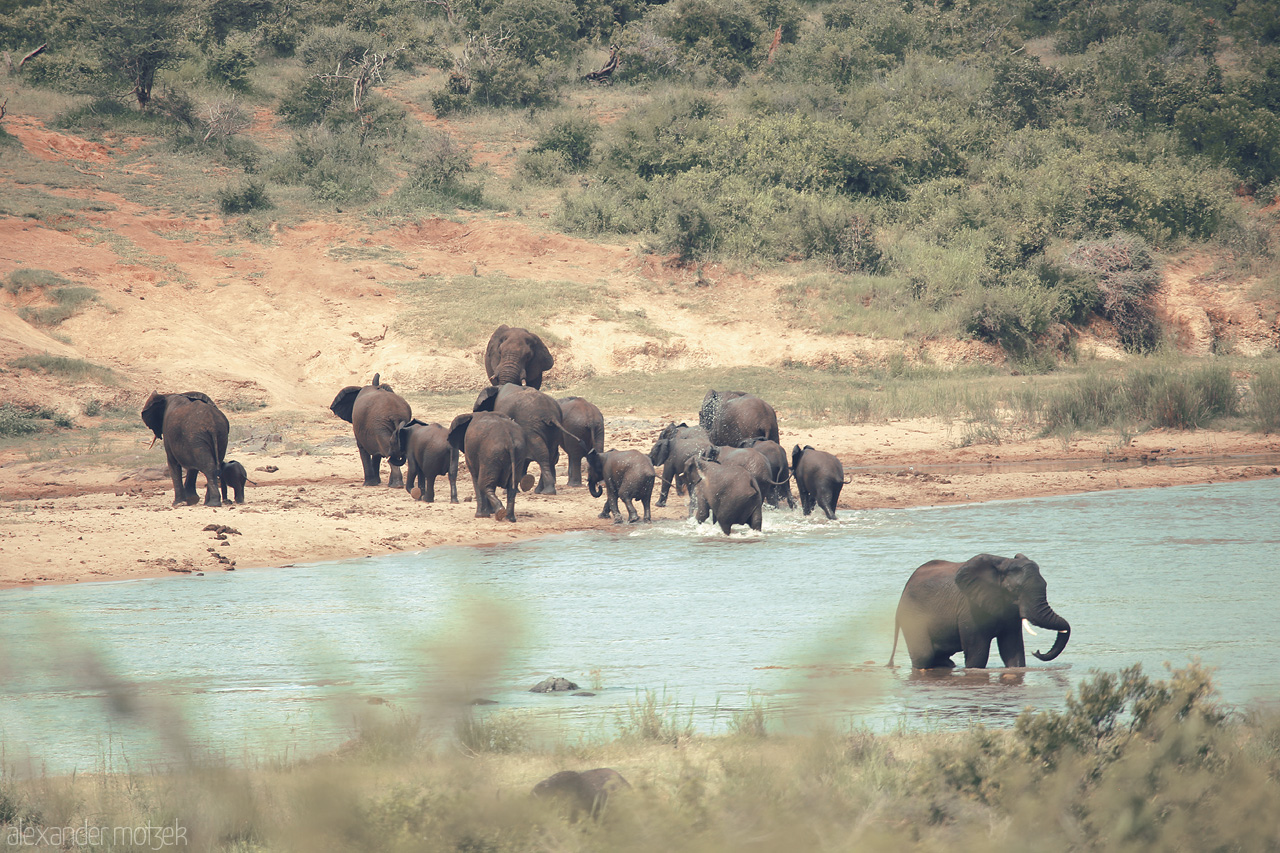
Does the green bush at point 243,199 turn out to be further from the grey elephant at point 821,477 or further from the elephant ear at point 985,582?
the elephant ear at point 985,582

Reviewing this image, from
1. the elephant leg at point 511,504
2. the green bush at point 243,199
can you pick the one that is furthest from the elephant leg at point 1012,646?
the green bush at point 243,199

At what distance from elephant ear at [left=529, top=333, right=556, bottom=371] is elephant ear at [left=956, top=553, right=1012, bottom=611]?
39.1 ft

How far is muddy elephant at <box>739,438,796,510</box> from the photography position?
542 inches

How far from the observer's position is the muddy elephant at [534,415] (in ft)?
49.9

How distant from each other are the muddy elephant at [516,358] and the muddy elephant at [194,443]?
5042mm

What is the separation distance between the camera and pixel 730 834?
12.3ft

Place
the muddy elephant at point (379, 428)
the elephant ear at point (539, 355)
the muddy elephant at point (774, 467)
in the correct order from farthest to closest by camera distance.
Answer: the elephant ear at point (539, 355)
the muddy elephant at point (379, 428)
the muddy elephant at point (774, 467)

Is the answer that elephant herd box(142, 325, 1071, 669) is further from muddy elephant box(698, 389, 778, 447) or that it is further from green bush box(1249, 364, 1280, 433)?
green bush box(1249, 364, 1280, 433)

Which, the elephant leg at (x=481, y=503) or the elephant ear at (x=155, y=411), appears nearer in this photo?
the elephant leg at (x=481, y=503)

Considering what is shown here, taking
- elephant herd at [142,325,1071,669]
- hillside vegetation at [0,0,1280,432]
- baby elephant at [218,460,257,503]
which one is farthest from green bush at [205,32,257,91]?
baby elephant at [218,460,257,503]

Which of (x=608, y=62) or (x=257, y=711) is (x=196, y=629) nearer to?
(x=257, y=711)

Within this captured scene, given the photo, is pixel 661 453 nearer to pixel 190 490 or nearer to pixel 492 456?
pixel 492 456

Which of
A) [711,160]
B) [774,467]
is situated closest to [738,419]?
[774,467]

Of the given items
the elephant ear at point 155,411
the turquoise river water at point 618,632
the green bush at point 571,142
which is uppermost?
the green bush at point 571,142
